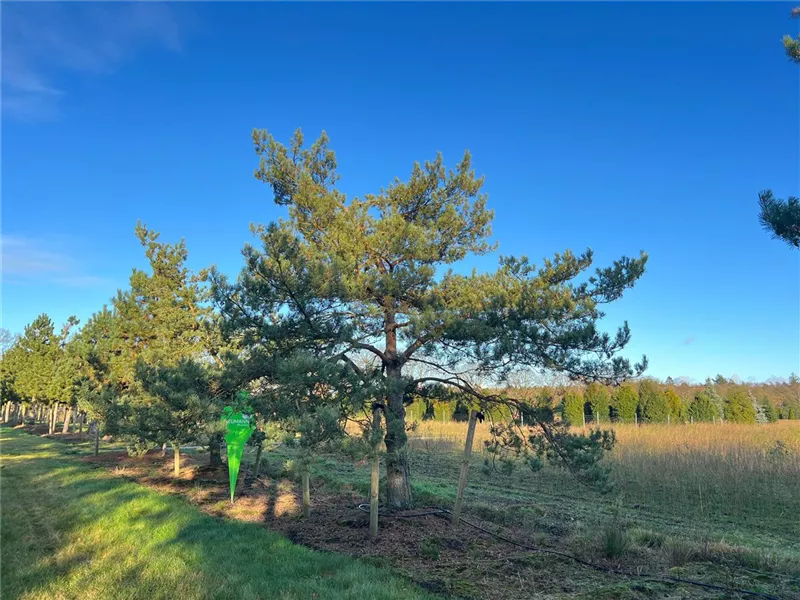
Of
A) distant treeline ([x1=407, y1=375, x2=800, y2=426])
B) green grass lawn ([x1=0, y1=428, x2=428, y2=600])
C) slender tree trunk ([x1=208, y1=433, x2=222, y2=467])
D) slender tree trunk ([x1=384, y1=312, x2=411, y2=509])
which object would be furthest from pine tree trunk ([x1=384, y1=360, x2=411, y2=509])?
distant treeline ([x1=407, y1=375, x2=800, y2=426])

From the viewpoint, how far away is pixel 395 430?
7.68 meters

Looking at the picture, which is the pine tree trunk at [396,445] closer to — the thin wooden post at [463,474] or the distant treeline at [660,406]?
the thin wooden post at [463,474]

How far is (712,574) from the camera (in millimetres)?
5820

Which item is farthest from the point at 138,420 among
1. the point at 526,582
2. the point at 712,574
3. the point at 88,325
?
the point at 88,325

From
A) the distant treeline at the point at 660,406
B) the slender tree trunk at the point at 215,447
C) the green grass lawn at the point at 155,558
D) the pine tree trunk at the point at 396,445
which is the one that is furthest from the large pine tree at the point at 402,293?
the distant treeline at the point at 660,406

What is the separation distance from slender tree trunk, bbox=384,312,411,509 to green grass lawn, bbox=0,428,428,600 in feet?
6.75

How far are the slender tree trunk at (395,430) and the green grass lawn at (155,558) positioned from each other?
206 cm

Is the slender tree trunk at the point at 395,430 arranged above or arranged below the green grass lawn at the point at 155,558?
above

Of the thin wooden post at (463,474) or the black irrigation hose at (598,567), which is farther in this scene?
the thin wooden post at (463,474)

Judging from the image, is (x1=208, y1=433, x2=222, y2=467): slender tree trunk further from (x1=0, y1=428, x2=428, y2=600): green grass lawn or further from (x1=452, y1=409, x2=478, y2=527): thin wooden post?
(x1=452, y1=409, x2=478, y2=527): thin wooden post

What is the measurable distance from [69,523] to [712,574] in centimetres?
918

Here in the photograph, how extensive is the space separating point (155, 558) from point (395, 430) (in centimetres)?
346

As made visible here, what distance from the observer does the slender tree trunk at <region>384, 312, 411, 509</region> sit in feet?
25.3

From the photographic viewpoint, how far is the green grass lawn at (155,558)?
4.92 meters
